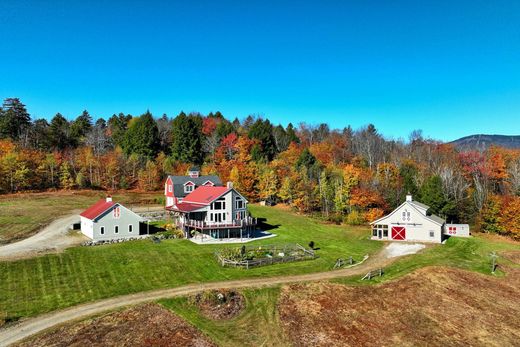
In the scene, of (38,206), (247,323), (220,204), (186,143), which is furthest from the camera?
(186,143)

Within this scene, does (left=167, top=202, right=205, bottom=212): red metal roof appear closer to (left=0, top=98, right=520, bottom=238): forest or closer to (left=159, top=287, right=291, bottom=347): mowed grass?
(left=159, top=287, right=291, bottom=347): mowed grass

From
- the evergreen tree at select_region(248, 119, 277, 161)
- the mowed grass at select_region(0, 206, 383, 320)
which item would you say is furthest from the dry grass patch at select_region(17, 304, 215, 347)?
the evergreen tree at select_region(248, 119, 277, 161)

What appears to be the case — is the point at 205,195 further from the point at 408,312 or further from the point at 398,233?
the point at 408,312

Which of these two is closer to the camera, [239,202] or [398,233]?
[239,202]

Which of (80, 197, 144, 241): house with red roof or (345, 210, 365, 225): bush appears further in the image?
(345, 210, 365, 225): bush

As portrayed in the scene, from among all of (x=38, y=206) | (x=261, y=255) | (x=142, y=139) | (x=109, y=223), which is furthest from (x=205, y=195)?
(x=142, y=139)
